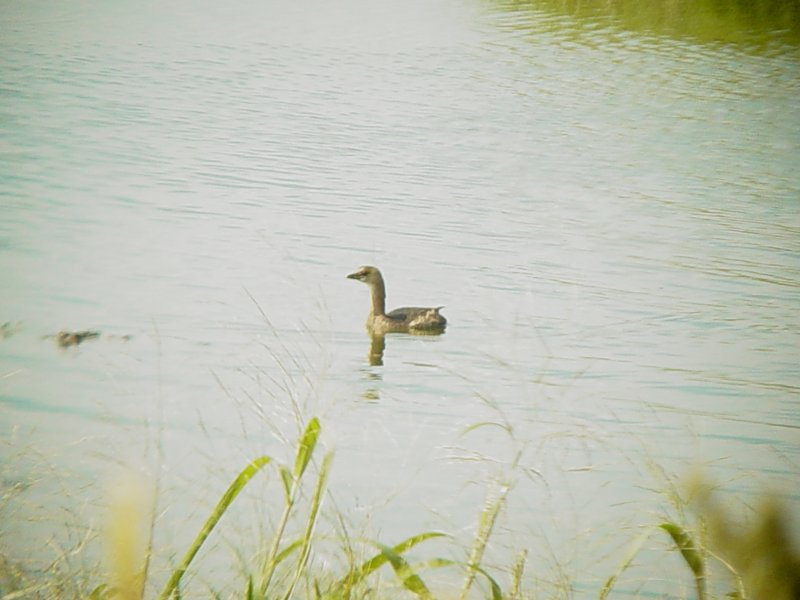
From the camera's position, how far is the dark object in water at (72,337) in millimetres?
8461

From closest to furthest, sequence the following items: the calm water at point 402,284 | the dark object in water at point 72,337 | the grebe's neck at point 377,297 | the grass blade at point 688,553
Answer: the grass blade at point 688,553 → the calm water at point 402,284 → the dark object in water at point 72,337 → the grebe's neck at point 377,297

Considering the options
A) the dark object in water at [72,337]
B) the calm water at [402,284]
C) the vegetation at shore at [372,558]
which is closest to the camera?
the vegetation at shore at [372,558]

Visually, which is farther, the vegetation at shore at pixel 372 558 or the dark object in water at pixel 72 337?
the dark object in water at pixel 72 337

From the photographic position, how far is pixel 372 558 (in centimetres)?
284

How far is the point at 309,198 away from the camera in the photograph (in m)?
14.6

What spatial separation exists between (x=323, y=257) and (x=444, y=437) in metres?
4.86

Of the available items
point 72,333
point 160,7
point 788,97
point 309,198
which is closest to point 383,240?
point 309,198

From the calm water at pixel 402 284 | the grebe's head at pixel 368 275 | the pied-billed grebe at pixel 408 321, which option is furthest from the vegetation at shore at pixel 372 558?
the grebe's head at pixel 368 275

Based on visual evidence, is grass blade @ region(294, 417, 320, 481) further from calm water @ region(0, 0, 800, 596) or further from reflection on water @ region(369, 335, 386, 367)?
reflection on water @ region(369, 335, 386, 367)

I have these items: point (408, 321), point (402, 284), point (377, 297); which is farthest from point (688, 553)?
point (402, 284)

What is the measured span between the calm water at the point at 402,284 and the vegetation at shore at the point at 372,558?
20cm

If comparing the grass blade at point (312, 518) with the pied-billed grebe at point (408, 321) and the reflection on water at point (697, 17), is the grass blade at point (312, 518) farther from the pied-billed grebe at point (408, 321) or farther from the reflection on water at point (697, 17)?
the reflection on water at point (697, 17)

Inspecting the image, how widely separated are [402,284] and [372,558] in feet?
27.8

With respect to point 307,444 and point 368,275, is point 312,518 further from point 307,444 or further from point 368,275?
point 368,275
